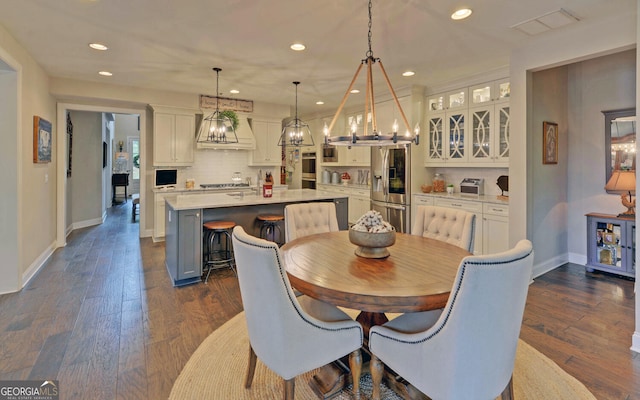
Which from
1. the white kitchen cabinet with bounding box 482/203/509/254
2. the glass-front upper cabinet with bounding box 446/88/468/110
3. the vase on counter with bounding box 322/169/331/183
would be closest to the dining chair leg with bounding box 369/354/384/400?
the white kitchen cabinet with bounding box 482/203/509/254

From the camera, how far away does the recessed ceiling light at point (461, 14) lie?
2666mm

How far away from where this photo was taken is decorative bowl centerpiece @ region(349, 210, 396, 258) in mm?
2027

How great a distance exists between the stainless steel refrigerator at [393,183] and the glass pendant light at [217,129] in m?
2.58

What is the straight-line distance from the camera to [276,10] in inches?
106

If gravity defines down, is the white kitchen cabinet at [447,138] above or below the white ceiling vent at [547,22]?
below

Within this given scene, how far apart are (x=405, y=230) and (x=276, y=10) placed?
3.69 meters

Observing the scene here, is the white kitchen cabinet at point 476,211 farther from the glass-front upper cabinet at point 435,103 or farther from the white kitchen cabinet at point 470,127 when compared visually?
the glass-front upper cabinet at point 435,103

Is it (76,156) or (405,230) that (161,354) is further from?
(76,156)

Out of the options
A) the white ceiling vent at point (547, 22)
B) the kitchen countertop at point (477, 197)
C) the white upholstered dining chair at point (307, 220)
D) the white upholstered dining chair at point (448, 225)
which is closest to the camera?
the white upholstered dining chair at point (448, 225)

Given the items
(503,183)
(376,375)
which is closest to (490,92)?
(503,183)

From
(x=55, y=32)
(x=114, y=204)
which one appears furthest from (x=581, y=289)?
(x=114, y=204)

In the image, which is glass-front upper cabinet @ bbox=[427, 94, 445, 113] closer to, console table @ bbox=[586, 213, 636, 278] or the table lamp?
the table lamp

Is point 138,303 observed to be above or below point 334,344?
below

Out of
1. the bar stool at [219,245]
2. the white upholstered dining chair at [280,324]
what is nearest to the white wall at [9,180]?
the bar stool at [219,245]
